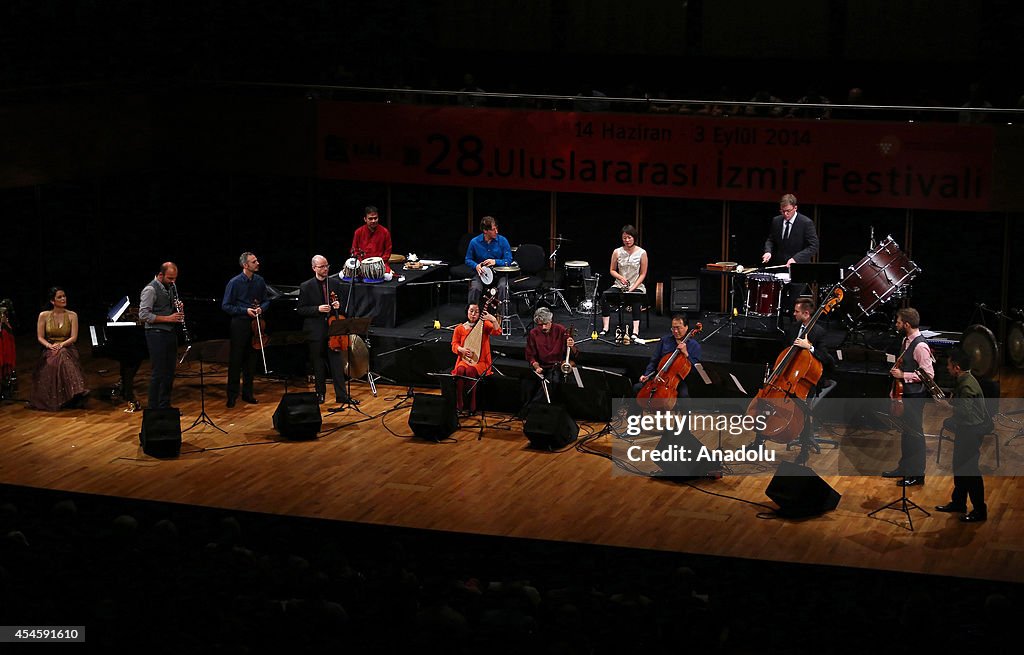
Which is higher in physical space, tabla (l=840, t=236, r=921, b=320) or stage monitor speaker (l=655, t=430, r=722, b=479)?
tabla (l=840, t=236, r=921, b=320)

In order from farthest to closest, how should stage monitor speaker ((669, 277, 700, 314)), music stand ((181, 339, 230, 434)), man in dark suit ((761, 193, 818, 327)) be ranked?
stage monitor speaker ((669, 277, 700, 314)), man in dark suit ((761, 193, 818, 327)), music stand ((181, 339, 230, 434))

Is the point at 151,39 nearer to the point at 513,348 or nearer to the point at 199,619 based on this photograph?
the point at 513,348

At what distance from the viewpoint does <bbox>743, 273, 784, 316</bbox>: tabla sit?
12.8 metres

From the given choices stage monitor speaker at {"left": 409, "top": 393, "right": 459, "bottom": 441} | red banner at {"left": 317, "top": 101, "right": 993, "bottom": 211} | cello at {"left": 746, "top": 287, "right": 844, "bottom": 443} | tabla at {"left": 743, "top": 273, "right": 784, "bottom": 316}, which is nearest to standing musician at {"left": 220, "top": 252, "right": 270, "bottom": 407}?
stage monitor speaker at {"left": 409, "top": 393, "right": 459, "bottom": 441}

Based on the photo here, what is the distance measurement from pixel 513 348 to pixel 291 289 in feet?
11.5

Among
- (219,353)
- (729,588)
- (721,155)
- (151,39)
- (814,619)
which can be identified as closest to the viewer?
(814,619)

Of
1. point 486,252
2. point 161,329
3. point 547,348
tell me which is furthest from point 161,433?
point 486,252

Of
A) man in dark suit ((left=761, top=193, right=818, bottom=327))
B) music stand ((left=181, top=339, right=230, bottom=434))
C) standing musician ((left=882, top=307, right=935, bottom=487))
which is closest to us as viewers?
standing musician ((left=882, top=307, right=935, bottom=487))

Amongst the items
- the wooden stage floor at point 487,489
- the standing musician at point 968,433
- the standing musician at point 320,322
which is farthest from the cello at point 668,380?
the standing musician at point 320,322

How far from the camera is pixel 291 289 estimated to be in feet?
50.5

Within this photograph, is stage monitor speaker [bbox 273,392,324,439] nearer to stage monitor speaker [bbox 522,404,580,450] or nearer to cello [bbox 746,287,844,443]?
stage monitor speaker [bbox 522,404,580,450]

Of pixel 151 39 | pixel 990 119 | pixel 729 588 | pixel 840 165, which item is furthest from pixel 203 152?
pixel 729 588

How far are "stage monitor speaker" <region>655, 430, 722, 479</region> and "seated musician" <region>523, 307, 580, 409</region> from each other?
1548 mm

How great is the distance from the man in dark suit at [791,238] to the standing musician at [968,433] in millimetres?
3466
